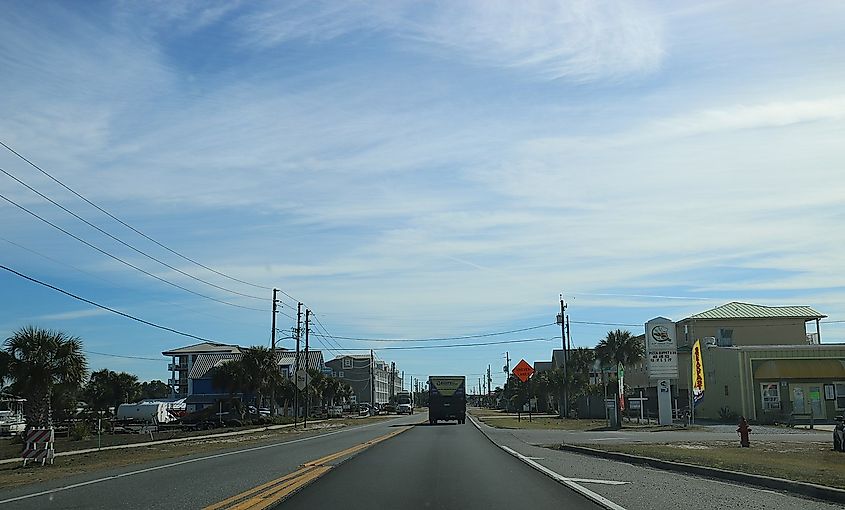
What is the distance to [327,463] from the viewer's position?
22.0 metres

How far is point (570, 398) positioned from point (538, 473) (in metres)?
72.6

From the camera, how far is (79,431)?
131ft

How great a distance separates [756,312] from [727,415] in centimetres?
2013

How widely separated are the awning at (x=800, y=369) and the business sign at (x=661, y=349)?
395 inches

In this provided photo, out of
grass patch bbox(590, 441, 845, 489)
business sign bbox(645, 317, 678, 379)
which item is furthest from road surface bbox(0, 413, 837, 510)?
business sign bbox(645, 317, 678, 379)

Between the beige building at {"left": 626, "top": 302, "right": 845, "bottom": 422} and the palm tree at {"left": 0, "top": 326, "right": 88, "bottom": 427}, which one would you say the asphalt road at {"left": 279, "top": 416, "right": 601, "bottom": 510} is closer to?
the palm tree at {"left": 0, "top": 326, "right": 88, "bottom": 427}

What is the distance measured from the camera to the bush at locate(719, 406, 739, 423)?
5834 centimetres

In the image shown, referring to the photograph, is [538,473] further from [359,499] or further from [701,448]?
[701,448]

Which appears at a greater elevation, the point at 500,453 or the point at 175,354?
the point at 175,354

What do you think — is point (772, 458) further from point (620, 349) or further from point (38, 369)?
point (620, 349)

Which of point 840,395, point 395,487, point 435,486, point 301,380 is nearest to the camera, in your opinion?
point 395,487

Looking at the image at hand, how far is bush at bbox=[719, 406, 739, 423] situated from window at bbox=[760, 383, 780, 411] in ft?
6.89

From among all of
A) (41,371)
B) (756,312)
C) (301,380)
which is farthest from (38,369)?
(756,312)

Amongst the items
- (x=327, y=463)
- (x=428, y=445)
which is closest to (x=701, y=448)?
(x=428, y=445)
